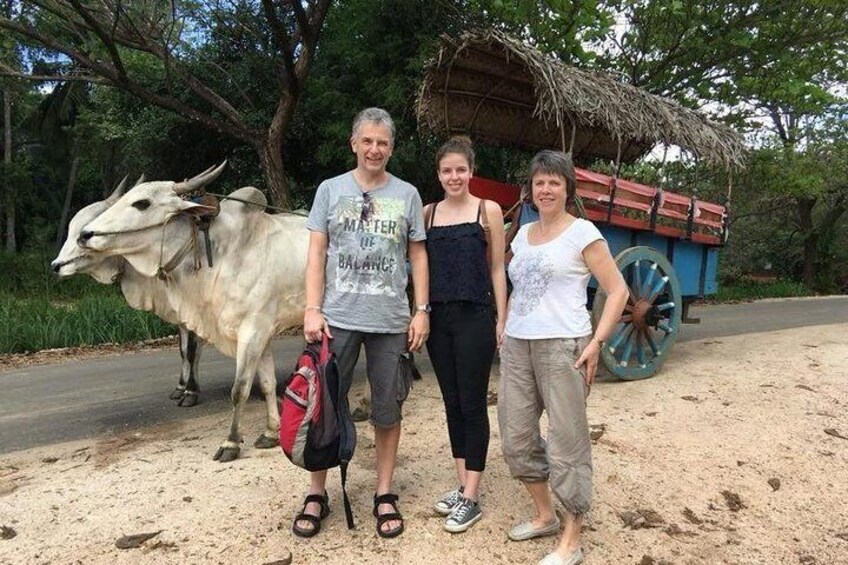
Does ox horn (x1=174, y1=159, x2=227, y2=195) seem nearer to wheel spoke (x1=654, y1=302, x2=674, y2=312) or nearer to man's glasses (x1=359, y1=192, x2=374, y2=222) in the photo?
man's glasses (x1=359, y1=192, x2=374, y2=222)

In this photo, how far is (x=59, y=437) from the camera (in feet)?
15.0

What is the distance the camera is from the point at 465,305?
9.42 feet

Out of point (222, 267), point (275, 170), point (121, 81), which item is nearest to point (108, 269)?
point (222, 267)

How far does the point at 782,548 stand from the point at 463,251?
6.36 feet

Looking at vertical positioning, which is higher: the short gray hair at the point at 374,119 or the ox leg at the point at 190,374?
the short gray hair at the point at 374,119

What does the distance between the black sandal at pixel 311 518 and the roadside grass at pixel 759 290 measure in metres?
13.2

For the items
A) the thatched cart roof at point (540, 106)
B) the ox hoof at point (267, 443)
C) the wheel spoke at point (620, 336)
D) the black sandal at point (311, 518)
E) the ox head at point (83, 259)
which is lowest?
the ox hoof at point (267, 443)

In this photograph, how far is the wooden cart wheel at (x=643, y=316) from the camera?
18.0ft

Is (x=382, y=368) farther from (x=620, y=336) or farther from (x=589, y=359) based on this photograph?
(x=620, y=336)

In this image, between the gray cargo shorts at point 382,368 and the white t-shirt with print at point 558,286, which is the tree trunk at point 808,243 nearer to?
the white t-shirt with print at point 558,286

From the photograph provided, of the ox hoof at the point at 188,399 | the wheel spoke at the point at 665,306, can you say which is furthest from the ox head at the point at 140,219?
the wheel spoke at the point at 665,306

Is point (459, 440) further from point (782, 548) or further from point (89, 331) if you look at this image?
point (89, 331)

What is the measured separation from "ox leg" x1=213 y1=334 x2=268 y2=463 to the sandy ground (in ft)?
0.31

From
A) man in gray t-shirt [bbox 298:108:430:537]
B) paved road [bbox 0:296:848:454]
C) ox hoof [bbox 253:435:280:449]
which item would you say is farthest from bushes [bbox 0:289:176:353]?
man in gray t-shirt [bbox 298:108:430:537]
